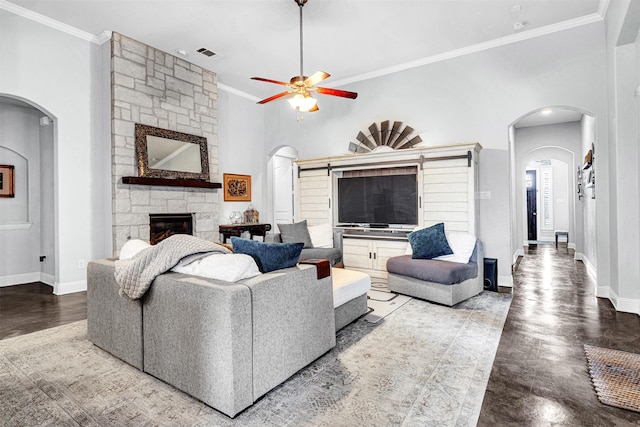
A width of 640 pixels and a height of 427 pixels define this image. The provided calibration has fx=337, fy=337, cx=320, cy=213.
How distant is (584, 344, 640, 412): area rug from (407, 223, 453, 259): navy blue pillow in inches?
66.6

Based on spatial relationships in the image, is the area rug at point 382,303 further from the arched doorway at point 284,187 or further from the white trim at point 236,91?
the white trim at point 236,91

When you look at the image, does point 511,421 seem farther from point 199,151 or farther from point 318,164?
point 199,151

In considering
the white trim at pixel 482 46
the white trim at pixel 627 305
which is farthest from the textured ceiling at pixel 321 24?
the white trim at pixel 627 305

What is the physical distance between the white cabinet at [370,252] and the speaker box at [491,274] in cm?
107

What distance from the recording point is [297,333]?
216cm

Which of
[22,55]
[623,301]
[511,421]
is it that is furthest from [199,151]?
[623,301]

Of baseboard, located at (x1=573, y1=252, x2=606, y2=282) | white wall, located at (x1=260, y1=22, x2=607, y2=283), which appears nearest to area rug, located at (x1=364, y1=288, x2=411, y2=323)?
white wall, located at (x1=260, y1=22, x2=607, y2=283)

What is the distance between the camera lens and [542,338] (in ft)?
9.23

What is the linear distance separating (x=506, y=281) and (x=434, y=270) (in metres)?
1.56

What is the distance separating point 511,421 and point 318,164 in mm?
4438

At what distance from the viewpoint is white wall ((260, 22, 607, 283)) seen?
415 centimetres

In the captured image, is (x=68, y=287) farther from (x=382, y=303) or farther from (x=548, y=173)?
(x=548, y=173)

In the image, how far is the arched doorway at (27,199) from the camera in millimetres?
4949

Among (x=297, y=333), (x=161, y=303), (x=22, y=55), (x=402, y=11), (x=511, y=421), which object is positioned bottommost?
(x=511, y=421)
